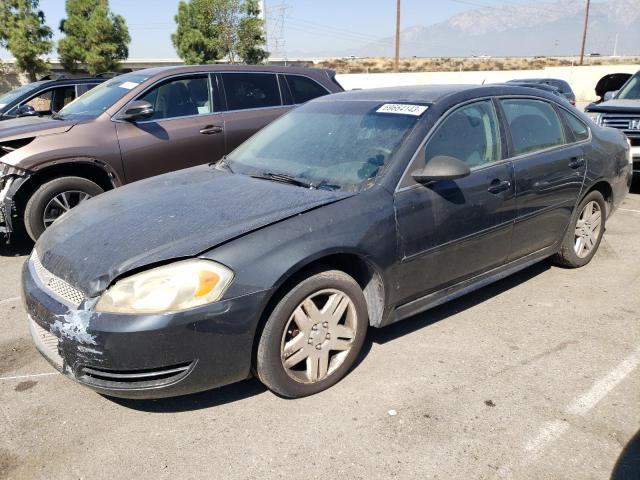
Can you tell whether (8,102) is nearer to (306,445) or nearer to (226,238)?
(226,238)

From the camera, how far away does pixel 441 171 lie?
320 centimetres

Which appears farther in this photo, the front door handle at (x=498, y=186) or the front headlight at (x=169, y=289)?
the front door handle at (x=498, y=186)

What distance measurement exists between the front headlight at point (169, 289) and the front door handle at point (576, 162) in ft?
10.1

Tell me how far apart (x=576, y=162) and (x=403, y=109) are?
172cm

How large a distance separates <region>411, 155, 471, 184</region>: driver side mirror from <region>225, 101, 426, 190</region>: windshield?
0.22 metres

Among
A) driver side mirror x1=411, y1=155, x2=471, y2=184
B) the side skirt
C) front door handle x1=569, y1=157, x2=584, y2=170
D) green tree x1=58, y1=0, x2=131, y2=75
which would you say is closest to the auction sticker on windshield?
driver side mirror x1=411, y1=155, x2=471, y2=184

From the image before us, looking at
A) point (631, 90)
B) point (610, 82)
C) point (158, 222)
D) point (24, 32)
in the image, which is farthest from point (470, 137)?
point (24, 32)

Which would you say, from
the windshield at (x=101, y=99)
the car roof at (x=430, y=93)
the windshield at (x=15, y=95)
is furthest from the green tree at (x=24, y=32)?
the car roof at (x=430, y=93)

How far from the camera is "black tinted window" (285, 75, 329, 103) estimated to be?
691 cm

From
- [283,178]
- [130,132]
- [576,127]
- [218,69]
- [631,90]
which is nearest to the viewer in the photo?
[283,178]

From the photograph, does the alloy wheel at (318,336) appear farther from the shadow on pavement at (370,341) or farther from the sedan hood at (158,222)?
the sedan hood at (158,222)

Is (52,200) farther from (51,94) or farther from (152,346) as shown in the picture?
(51,94)

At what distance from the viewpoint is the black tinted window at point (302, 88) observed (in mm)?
6906

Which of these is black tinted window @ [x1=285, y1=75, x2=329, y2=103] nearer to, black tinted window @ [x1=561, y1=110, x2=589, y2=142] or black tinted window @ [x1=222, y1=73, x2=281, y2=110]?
black tinted window @ [x1=222, y1=73, x2=281, y2=110]
